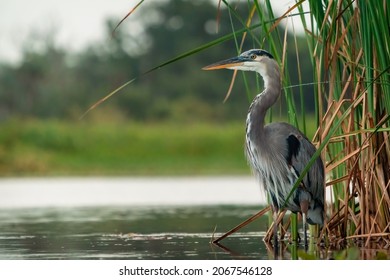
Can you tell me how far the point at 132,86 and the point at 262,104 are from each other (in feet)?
104

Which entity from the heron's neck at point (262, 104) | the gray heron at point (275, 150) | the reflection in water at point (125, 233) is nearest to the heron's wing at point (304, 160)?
the gray heron at point (275, 150)

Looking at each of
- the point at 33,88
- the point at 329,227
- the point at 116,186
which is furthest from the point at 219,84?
the point at 329,227

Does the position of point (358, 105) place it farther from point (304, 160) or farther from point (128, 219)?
point (128, 219)

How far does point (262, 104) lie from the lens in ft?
25.5

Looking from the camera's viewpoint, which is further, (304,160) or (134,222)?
(134,222)

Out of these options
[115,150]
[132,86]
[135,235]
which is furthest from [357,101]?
[132,86]

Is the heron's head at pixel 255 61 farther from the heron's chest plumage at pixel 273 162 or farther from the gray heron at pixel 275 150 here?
the heron's chest plumage at pixel 273 162

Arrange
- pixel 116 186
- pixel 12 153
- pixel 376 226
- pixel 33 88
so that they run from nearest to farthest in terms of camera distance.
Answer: pixel 376 226 → pixel 116 186 → pixel 12 153 → pixel 33 88

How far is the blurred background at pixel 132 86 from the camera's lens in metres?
31.0

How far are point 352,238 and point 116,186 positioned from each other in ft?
43.7

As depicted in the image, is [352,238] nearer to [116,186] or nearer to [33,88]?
[116,186]

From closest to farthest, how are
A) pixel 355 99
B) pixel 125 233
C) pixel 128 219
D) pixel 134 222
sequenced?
Result: 1. pixel 355 99
2. pixel 125 233
3. pixel 134 222
4. pixel 128 219
